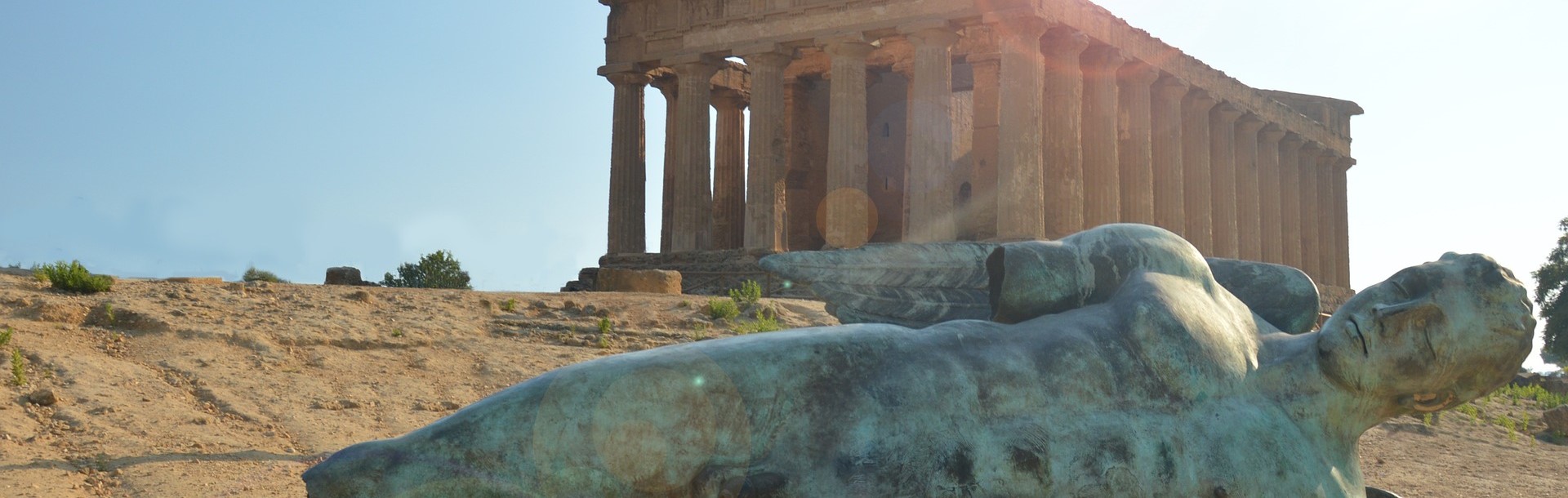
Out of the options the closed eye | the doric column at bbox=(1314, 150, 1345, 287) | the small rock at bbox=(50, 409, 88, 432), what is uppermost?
the doric column at bbox=(1314, 150, 1345, 287)

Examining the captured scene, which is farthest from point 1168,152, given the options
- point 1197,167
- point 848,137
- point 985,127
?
point 848,137

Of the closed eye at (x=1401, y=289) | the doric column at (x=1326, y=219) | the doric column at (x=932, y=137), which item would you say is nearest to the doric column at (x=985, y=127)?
the doric column at (x=932, y=137)

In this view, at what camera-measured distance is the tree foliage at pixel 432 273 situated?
23703 millimetres

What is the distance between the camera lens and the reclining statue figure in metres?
2.69

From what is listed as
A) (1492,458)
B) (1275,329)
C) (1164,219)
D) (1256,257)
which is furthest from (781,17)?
(1275,329)

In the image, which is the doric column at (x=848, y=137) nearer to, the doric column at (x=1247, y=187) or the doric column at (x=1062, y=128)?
the doric column at (x=1062, y=128)

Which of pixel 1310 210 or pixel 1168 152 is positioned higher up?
pixel 1168 152

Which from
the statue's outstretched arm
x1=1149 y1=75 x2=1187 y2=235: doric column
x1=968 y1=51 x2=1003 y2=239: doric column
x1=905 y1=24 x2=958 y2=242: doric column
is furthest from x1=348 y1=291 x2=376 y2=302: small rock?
x1=1149 y1=75 x2=1187 y2=235: doric column

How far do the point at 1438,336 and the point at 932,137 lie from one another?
23.2 m

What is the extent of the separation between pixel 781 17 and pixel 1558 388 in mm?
15874

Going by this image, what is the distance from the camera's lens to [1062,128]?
27172mm

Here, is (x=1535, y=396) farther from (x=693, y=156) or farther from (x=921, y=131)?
(x=693, y=156)

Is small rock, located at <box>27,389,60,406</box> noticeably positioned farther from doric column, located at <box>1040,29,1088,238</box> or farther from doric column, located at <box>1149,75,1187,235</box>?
doric column, located at <box>1149,75,1187,235</box>

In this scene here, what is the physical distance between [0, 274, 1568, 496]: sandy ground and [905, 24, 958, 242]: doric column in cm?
973
